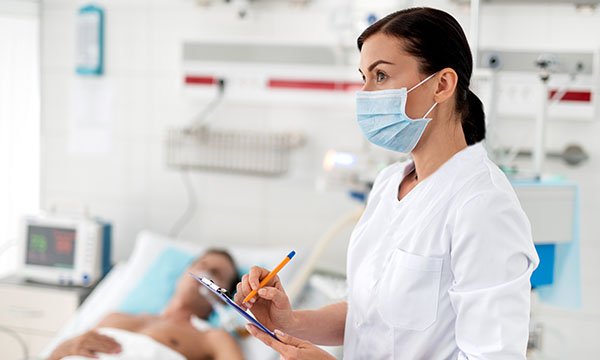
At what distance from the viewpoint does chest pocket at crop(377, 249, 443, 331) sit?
1.24 meters

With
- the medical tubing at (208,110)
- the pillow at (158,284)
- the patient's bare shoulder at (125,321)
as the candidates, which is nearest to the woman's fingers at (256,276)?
the patient's bare shoulder at (125,321)

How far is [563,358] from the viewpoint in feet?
10.1

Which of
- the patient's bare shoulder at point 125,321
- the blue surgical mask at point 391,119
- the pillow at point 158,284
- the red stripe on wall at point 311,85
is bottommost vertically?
the patient's bare shoulder at point 125,321

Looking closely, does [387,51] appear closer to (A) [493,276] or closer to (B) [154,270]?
(A) [493,276]

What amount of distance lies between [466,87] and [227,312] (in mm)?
1866

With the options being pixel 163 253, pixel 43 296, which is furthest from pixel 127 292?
pixel 43 296

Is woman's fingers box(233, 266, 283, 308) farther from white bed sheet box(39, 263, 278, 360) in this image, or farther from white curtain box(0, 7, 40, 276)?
white curtain box(0, 7, 40, 276)

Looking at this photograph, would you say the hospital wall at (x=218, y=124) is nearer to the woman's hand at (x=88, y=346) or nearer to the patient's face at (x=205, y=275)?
the patient's face at (x=205, y=275)

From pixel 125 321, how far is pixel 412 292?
1.90 m

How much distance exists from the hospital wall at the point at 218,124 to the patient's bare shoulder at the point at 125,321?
734mm

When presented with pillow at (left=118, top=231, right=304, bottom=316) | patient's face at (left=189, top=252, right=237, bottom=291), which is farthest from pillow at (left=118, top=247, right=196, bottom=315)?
patient's face at (left=189, top=252, right=237, bottom=291)

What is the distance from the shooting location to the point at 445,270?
1.25m

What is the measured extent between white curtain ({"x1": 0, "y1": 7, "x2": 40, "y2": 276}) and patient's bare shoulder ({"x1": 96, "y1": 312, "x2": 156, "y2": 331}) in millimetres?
1058

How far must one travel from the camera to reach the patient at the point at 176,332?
262 cm
